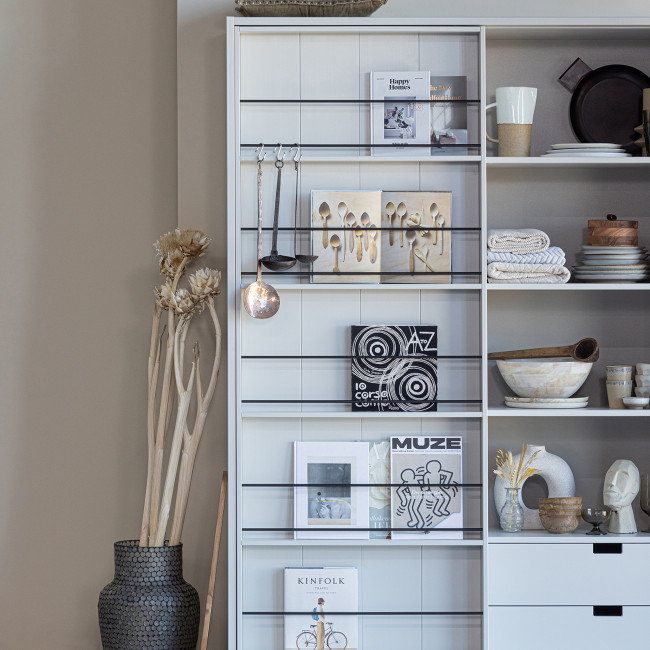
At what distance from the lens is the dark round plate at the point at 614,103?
2838 millimetres

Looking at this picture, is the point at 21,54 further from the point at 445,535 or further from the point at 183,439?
the point at 445,535

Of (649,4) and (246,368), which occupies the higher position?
(649,4)

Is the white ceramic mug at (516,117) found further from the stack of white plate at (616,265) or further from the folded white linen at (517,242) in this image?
the stack of white plate at (616,265)

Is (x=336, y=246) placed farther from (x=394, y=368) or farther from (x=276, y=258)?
(x=394, y=368)

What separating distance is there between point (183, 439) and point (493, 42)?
167 cm

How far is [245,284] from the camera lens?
2625 mm

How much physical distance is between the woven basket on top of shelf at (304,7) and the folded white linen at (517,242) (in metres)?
0.80

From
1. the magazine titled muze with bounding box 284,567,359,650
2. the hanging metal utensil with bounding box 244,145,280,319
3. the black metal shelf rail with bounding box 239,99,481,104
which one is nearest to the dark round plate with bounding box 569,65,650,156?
the black metal shelf rail with bounding box 239,99,481,104

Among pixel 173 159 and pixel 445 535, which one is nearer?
pixel 445 535

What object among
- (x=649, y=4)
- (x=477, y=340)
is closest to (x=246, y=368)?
(x=477, y=340)

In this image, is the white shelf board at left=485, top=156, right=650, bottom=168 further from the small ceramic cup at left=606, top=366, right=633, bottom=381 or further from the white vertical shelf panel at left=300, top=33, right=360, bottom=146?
the small ceramic cup at left=606, top=366, right=633, bottom=381

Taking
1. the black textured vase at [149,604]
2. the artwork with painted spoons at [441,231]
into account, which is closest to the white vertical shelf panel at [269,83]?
the artwork with painted spoons at [441,231]

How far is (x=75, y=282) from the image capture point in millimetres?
Result: 3123

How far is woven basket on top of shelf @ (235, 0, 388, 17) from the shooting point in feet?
8.50
